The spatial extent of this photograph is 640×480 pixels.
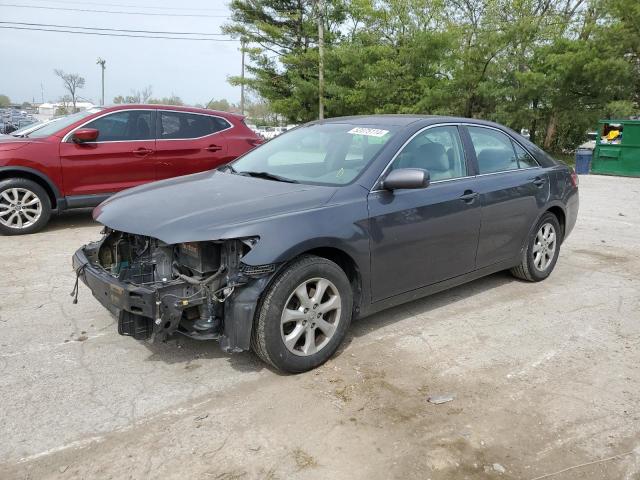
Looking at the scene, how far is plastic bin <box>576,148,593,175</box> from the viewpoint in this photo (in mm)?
16812

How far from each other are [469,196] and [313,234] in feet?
5.41

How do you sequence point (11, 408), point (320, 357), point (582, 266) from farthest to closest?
point (582, 266) < point (320, 357) < point (11, 408)

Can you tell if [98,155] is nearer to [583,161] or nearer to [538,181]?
[538,181]

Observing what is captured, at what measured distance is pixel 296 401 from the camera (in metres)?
3.16

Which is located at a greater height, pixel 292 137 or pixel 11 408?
pixel 292 137

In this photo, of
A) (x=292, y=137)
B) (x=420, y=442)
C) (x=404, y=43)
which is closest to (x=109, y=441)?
(x=420, y=442)

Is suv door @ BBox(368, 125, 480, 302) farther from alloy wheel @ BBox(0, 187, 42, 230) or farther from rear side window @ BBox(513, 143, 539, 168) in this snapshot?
alloy wheel @ BBox(0, 187, 42, 230)

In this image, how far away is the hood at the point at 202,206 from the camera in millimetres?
3170

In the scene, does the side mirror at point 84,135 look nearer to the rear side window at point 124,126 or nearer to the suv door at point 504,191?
the rear side window at point 124,126

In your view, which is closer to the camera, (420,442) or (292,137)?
(420,442)

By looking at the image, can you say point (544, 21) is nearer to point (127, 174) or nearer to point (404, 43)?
point (404, 43)

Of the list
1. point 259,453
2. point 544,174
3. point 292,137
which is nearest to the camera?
point 259,453

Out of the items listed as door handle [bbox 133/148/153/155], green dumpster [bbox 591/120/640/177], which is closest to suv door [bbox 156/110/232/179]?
door handle [bbox 133/148/153/155]

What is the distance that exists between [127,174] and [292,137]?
12.4ft
